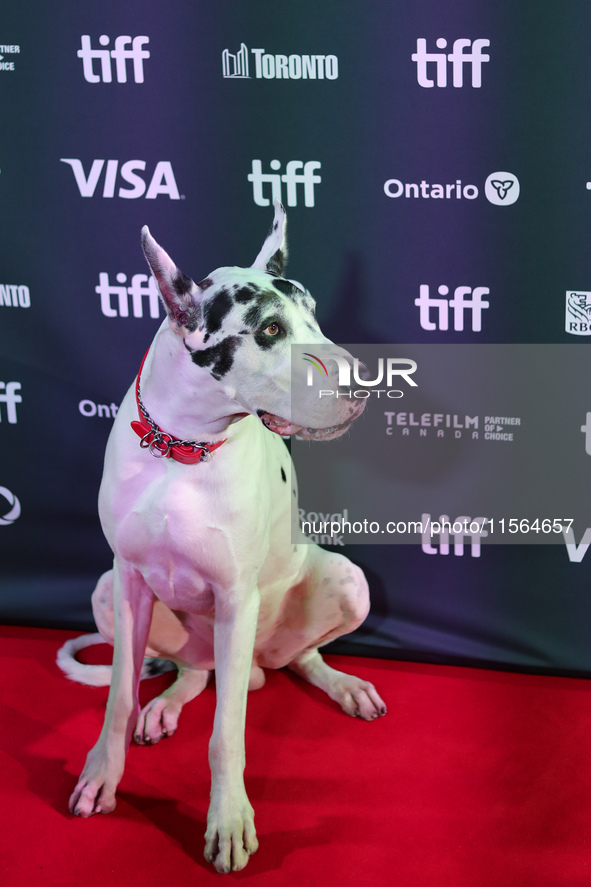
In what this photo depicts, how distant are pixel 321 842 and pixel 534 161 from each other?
2235 millimetres

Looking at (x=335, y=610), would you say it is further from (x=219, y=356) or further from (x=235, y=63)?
(x=235, y=63)

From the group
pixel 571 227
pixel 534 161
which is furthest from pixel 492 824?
pixel 534 161

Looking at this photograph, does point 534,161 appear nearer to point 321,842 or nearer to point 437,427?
point 437,427

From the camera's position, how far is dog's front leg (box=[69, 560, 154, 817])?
8.51ft

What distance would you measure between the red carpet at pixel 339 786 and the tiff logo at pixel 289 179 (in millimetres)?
1781

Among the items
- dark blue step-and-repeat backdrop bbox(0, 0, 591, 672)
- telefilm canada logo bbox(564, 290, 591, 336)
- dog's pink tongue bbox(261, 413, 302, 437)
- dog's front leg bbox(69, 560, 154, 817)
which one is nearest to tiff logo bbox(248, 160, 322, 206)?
dark blue step-and-repeat backdrop bbox(0, 0, 591, 672)

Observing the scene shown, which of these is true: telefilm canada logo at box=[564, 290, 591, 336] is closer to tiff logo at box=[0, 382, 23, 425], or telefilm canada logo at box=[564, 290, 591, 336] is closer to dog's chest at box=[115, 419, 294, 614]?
dog's chest at box=[115, 419, 294, 614]

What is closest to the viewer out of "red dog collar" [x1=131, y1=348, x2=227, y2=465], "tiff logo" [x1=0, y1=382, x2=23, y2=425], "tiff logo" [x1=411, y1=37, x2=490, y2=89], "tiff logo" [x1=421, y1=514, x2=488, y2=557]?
"red dog collar" [x1=131, y1=348, x2=227, y2=465]

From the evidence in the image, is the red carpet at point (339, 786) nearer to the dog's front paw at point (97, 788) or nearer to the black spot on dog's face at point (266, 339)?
the dog's front paw at point (97, 788)

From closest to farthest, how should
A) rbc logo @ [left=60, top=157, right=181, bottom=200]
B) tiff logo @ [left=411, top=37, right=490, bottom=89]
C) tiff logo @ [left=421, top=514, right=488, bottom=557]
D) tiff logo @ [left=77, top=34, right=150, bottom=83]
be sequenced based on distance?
tiff logo @ [left=411, top=37, right=490, bottom=89] < tiff logo @ [left=77, top=34, right=150, bottom=83] < rbc logo @ [left=60, top=157, right=181, bottom=200] < tiff logo @ [left=421, top=514, right=488, bottom=557]

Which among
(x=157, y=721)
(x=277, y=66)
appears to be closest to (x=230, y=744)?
(x=157, y=721)

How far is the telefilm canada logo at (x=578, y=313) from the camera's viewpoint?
3010 millimetres

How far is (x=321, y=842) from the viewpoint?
2492 mm

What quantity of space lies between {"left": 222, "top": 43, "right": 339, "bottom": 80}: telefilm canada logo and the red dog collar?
1.38 metres
